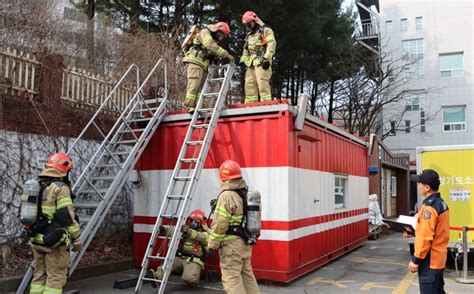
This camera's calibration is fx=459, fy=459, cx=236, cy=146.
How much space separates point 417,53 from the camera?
Answer: 102 ft

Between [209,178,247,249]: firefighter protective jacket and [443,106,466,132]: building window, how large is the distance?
2860cm

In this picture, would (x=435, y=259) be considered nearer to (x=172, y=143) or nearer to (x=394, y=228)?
(x=394, y=228)

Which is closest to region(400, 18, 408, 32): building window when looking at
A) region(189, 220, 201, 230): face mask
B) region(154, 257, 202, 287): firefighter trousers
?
region(189, 220, 201, 230): face mask

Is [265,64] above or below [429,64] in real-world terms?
below

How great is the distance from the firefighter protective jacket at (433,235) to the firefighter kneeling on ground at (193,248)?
3321 mm

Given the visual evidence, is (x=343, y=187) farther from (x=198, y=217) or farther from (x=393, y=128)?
(x=393, y=128)

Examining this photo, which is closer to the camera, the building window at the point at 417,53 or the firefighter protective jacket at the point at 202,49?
the firefighter protective jacket at the point at 202,49

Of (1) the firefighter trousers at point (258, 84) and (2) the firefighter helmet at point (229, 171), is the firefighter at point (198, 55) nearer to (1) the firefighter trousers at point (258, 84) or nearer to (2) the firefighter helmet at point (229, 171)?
(1) the firefighter trousers at point (258, 84)

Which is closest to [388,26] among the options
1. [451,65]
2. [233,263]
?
[451,65]

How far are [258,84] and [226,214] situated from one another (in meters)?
3.69

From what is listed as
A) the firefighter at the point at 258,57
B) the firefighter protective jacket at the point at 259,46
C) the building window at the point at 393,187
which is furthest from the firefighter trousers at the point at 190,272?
the building window at the point at 393,187

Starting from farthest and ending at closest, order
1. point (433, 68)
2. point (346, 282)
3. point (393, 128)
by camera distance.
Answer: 1. point (433, 68)
2. point (393, 128)
3. point (346, 282)

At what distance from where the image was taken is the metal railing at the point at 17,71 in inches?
324

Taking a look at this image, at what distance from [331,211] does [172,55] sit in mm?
6477
